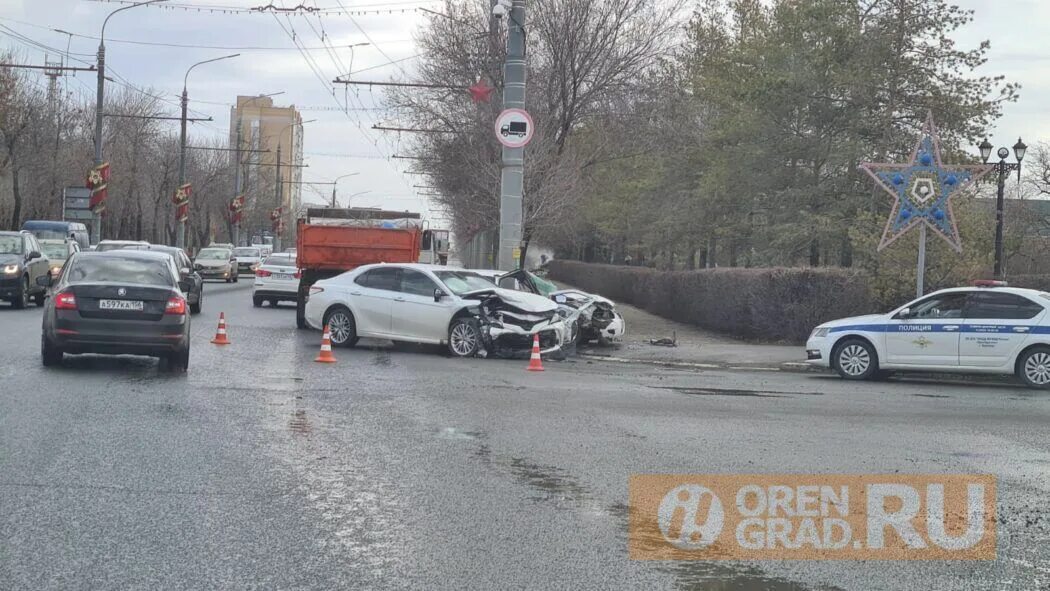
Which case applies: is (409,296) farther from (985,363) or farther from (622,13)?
(622,13)

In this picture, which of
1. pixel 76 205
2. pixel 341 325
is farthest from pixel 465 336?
pixel 76 205

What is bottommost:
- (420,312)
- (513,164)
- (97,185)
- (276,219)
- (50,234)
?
(420,312)

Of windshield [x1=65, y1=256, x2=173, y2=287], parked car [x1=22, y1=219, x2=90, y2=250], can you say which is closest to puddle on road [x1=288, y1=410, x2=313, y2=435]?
windshield [x1=65, y1=256, x2=173, y2=287]

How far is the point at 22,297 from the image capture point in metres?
25.6

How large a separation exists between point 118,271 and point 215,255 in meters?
35.6

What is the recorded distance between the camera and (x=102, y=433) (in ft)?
31.0

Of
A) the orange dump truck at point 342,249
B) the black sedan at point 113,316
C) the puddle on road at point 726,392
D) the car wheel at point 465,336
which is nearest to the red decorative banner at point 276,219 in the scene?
the orange dump truck at point 342,249

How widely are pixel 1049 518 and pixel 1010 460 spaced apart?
7.55 feet

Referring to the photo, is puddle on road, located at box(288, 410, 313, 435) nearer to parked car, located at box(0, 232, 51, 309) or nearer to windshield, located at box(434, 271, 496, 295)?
windshield, located at box(434, 271, 496, 295)

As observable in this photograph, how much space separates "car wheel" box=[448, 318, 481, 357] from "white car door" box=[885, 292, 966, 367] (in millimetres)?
6455

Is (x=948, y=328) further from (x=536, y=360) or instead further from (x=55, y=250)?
(x=55, y=250)

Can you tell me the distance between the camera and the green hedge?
23.1 m

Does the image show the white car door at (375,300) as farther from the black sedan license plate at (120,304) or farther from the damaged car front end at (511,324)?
the black sedan license plate at (120,304)

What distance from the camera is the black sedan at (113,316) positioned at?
1357cm
